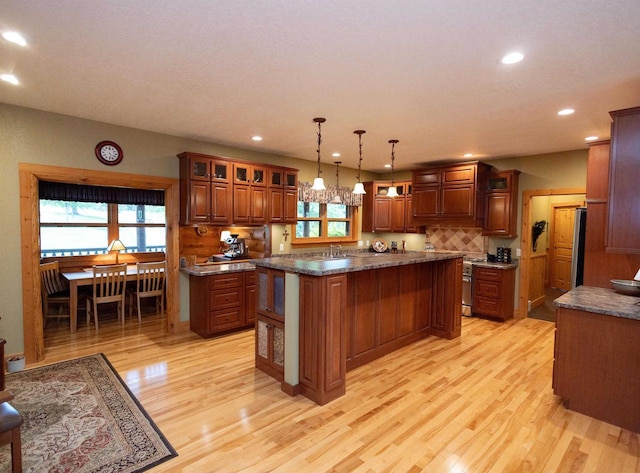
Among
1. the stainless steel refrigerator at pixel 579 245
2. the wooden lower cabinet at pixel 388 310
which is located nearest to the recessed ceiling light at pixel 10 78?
the wooden lower cabinet at pixel 388 310

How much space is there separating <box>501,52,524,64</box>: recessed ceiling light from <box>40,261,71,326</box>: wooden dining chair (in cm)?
582

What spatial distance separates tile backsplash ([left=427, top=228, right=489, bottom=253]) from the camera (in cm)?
601

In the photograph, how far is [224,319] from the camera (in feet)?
14.8

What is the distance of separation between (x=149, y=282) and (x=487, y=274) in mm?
5356

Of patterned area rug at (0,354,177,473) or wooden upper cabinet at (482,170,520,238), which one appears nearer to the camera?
patterned area rug at (0,354,177,473)

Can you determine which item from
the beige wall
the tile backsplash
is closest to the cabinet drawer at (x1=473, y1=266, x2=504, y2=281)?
the tile backsplash

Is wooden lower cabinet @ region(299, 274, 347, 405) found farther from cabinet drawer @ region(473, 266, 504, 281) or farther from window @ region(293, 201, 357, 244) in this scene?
cabinet drawer @ region(473, 266, 504, 281)

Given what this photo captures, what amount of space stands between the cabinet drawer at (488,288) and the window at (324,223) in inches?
97.8

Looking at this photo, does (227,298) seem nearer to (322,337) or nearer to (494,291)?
(322,337)

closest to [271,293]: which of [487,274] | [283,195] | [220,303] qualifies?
[220,303]

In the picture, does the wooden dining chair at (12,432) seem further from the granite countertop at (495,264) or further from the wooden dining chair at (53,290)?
the granite countertop at (495,264)

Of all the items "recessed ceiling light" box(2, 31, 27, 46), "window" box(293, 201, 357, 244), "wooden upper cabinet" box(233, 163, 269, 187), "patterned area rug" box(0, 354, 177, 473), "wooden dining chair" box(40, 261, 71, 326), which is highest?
"recessed ceiling light" box(2, 31, 27, 46)

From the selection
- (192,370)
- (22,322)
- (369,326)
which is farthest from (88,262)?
(369,326)

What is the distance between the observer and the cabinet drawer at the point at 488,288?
5.34 metres
